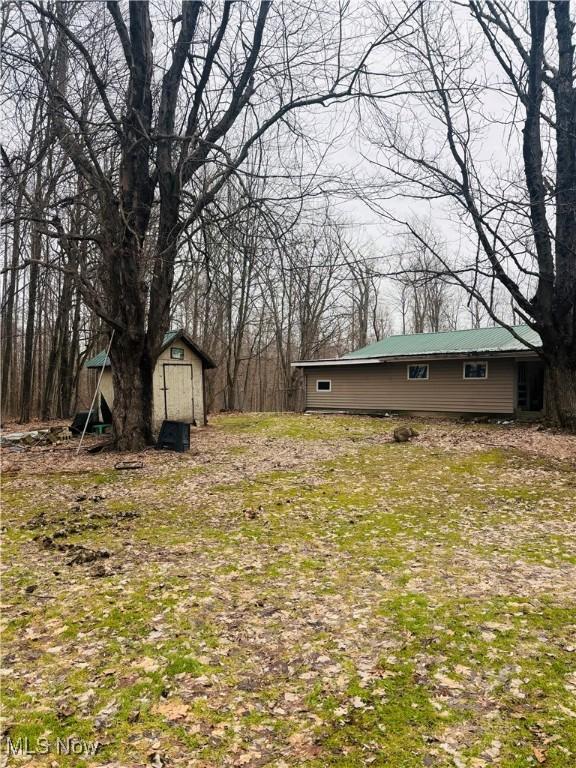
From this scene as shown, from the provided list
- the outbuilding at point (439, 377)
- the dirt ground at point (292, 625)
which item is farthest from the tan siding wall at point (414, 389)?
the dirt ground at point (292, 625)

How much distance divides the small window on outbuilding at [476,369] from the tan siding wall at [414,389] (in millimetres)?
Result: 161

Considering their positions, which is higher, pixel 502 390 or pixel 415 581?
pixel 502 390

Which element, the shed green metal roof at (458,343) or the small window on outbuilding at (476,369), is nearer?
the shed green metal roof at (458,343)

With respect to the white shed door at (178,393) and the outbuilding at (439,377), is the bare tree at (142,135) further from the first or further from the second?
the outbuilding at (439,377)

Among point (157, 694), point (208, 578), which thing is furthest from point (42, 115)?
point (157, 694)

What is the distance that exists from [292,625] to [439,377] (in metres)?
16.5

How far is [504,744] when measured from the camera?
Answer: 2.39 m

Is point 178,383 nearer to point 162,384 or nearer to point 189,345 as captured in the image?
point 162,384

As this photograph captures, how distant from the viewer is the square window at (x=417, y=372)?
1938cm

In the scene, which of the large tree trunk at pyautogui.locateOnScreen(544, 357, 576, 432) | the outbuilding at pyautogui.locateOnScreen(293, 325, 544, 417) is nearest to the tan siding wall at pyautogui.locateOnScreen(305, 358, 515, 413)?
the outbuilding at pyautogui.locateOnScreen(293, 325, 544, 417)

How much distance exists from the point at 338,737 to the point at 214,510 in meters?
4.54

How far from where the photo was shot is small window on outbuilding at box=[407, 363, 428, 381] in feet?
63.6

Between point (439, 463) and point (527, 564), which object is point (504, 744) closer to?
point (527, 564)

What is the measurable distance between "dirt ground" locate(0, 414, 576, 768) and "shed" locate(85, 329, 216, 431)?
8008 mm
